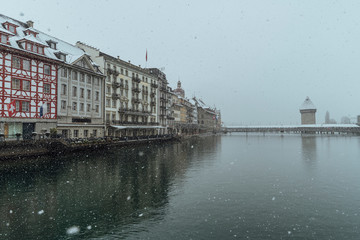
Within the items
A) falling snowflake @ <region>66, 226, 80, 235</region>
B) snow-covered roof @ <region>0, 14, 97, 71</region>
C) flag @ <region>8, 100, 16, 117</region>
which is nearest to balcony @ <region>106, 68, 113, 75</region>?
snow-covered roof @ <region>0, 14, 97, 71</region>

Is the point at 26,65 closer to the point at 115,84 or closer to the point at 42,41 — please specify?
the point at 42,41

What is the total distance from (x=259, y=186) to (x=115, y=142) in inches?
1361

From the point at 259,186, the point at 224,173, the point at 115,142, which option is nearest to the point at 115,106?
the point at 115,142

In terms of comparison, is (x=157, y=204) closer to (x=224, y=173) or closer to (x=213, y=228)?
(x=213, y=228)

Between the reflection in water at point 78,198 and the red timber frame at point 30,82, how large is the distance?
13.7 m

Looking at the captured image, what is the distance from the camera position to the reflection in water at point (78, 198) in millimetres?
11445

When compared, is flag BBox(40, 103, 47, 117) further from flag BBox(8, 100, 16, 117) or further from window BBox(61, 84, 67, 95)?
window BBox(61, 84, 67, 95)

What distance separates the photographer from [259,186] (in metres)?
19.5

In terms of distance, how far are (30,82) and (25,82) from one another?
78cm

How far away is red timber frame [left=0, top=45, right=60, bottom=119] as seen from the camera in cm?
3456

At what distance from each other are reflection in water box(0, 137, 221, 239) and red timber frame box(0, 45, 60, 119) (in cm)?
1369

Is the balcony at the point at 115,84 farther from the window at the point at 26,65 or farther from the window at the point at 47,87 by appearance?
the window at the point at 26,65

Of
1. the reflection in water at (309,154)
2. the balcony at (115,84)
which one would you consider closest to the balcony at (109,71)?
the balcony at (115,84)

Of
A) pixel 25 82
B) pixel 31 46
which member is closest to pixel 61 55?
pixel 31 46
